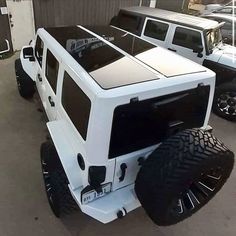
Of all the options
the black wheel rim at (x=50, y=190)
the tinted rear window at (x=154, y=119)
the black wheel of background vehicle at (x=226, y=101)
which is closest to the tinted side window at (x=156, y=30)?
the black wheel of background vehicle at (x=226, y=101)

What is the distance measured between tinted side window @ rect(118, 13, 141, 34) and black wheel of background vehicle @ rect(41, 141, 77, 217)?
454 centimetres

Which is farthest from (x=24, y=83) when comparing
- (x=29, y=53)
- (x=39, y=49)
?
(x=39, y=49)

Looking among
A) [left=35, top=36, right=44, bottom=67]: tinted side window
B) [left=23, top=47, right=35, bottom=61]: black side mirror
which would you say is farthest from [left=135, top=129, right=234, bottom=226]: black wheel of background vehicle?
[left=23, top=47, right=35, bottom=61]: black side mirror

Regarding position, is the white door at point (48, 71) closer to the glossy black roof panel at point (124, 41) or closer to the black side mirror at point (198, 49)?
the glossy black roof panel at point (124, 41)

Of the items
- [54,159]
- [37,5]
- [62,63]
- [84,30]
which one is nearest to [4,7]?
[37,5]

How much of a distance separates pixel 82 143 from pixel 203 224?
75.5 inches

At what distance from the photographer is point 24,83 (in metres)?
4.73

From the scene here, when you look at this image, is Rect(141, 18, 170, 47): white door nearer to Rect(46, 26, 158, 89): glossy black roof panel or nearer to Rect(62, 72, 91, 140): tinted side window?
Rect(46, 26, 158, 89): glossy black roof panel

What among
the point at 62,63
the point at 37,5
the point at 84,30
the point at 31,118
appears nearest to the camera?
the point at 62,63

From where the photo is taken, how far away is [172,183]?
192 centimetres

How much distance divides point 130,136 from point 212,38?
13.7 feet

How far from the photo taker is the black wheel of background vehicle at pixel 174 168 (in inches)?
75.7

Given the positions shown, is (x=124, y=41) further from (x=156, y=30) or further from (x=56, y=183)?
(x=156, y=30)

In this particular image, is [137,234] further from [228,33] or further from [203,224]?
[228,33]
